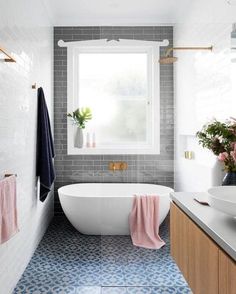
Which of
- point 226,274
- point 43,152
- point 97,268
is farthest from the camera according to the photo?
point 43,152

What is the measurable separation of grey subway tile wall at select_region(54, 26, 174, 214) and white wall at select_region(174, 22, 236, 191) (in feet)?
0.42

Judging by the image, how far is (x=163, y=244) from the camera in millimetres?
3621

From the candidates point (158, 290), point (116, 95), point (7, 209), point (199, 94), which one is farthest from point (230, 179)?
point (116, 95)

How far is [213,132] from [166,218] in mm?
1642

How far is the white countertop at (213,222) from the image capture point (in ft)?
4.18

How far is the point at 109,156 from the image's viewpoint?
13.6ft

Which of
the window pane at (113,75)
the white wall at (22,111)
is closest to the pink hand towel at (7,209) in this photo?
the white wall at (22,111)

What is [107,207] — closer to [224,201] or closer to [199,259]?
[199,259]

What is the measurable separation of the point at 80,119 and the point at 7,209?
2.01 meters

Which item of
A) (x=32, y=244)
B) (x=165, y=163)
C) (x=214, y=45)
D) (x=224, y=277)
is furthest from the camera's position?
(x=165, y=163)

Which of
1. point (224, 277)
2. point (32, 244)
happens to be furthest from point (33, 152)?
point (224, 277)

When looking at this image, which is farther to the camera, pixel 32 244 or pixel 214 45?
pixel 32 244

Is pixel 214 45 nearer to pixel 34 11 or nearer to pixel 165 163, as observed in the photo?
pixel 165 163

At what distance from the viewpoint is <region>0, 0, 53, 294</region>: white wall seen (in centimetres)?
250
